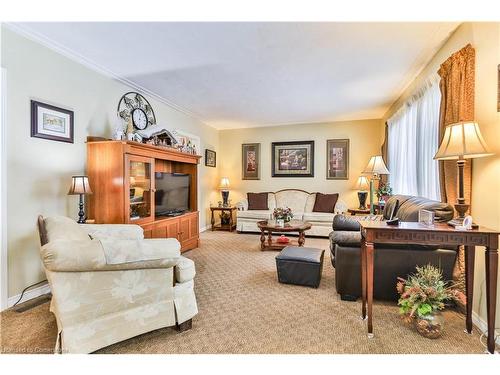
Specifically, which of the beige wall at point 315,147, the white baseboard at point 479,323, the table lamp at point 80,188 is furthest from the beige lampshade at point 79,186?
the beige wall at point 315,147

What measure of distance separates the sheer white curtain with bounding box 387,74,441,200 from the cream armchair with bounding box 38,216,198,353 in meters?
2.89

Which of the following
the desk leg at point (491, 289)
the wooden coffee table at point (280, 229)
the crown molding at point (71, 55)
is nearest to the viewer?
the desk leg at point (491, 289)

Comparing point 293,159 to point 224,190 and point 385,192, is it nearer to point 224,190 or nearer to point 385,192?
point 224,190

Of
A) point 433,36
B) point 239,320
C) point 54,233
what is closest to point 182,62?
point 54,233

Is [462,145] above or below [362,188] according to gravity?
above

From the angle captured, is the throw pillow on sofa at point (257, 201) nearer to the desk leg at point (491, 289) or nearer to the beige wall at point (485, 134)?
the beige wall at point (485, 134)

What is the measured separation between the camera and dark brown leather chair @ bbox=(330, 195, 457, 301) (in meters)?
2.21

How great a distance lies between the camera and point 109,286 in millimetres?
1669

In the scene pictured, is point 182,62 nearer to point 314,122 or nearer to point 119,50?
point 119,50

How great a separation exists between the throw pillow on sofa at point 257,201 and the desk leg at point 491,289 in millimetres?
4406

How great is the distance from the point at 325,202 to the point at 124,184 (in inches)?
161

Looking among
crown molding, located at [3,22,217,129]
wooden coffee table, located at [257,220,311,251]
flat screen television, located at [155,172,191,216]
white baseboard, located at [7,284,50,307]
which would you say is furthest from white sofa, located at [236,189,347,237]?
white baseboard, located at [7,284,50,307]

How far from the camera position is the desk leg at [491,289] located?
162cm

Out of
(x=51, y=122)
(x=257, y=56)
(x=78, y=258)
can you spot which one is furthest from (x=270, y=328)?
(x=51, y=122)
